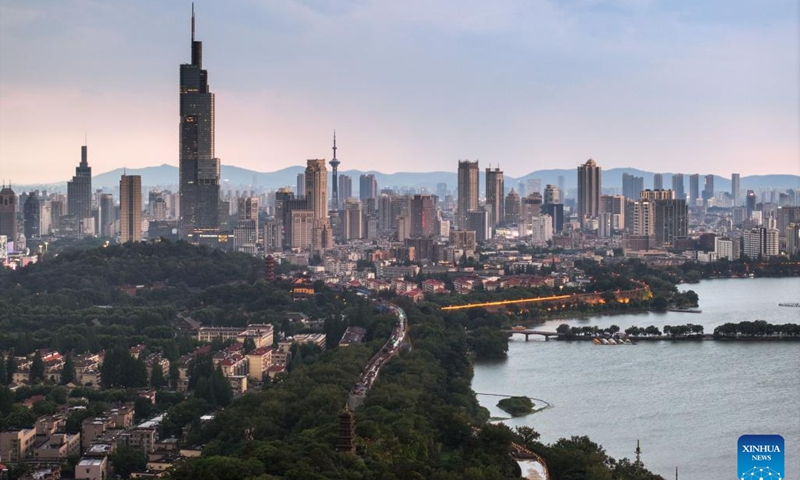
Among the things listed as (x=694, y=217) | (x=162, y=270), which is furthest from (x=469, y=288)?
(x=694, y=217)

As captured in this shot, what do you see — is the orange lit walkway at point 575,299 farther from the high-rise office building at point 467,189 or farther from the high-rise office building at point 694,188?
the high-rise office building at point 694,188

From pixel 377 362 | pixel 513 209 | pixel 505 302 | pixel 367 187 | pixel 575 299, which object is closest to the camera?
pixel 377 362

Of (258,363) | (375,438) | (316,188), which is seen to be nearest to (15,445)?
(375,438)

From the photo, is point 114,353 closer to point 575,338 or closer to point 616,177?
point 575,338

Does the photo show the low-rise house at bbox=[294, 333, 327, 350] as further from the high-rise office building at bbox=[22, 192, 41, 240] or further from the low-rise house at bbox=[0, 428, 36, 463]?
the high-rise office building at bbox=[22, 192, 41, 240]

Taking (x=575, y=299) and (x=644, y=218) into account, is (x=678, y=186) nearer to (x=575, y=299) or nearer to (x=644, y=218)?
(x=644, y=218)

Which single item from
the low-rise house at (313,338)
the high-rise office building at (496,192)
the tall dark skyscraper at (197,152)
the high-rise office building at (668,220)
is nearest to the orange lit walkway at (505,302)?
the low-rise house at (313,338)
